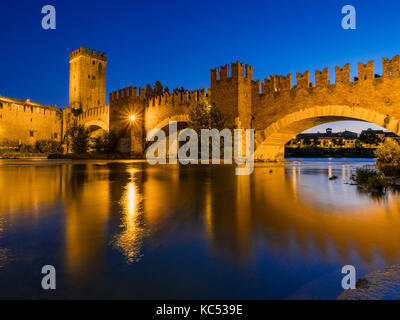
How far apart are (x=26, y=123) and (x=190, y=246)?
49.8 meters

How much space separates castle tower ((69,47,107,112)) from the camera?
53.2 m

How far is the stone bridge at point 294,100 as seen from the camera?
605 inches

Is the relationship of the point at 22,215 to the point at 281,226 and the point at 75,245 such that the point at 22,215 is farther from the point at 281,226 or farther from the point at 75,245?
the point at 281,226

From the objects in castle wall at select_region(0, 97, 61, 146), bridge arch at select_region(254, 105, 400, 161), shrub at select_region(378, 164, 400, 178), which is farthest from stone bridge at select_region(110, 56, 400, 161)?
castle wall at select_region(0, 97, 61, 146)

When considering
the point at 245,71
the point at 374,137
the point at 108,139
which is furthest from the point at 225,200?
the point at 374,137

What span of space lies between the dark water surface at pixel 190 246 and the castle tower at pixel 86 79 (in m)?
51.9

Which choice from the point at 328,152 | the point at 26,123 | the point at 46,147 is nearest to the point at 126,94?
the point at 46,147

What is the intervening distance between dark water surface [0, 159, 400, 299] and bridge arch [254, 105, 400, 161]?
11.8 metres

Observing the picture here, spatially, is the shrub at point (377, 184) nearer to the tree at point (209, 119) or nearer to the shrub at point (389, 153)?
the shrub at point (389, 153)

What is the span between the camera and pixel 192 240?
11.3 ft

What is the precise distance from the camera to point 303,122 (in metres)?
19.2

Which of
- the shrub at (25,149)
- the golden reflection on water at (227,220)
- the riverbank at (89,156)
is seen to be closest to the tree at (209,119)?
the riverbank at (89,156)

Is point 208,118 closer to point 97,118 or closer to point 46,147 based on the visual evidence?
point 97,118
